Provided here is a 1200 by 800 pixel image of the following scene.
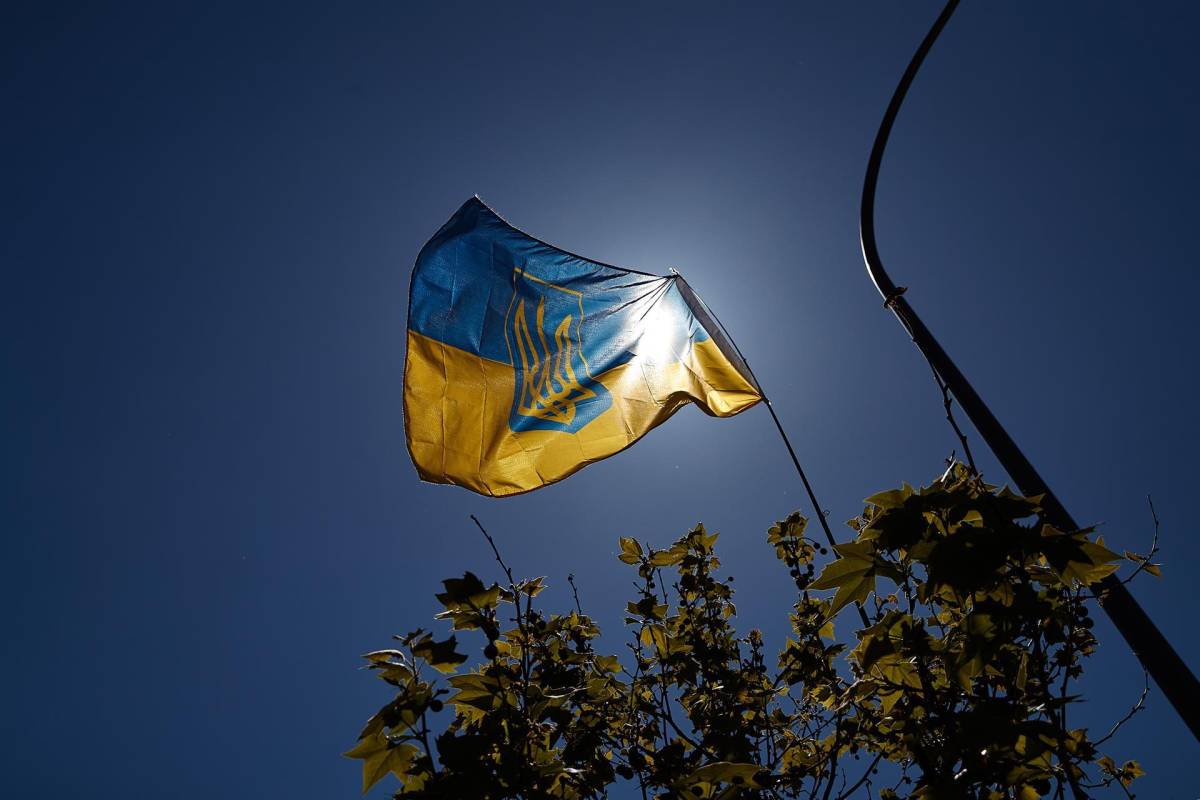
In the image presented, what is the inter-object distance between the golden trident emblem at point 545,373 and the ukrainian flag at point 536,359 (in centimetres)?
1

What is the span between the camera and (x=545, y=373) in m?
5.77

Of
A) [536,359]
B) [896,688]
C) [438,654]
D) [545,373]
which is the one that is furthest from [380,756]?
[536,359]

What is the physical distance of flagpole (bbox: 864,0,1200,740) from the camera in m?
1.61

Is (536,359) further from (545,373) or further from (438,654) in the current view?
(438,654)

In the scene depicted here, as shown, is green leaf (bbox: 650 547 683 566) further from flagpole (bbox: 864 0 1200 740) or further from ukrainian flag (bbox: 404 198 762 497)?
flagpole (bbox: 864 0 1200 740)

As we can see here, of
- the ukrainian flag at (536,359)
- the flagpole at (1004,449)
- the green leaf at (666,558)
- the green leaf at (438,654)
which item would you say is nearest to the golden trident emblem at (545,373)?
the ukrainian flag at (536,359)

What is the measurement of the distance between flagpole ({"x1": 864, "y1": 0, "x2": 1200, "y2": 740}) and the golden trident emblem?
3052 mm

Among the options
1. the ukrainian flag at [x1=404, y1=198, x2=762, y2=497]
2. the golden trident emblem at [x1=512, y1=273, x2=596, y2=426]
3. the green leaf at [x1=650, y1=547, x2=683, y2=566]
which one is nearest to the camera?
the green leaf at [x1=650, y1=547, x2=683, y2=566]

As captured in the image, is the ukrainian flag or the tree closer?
the tree

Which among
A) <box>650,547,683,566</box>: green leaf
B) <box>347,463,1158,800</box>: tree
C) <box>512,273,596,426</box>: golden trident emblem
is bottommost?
<box>347,463,1158,800</box>: tree

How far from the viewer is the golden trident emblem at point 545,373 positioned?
18.3ft

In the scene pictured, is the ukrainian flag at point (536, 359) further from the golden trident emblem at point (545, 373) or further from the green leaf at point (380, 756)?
the green leaf at point (380, 756)

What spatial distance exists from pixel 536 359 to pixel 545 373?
0.18m

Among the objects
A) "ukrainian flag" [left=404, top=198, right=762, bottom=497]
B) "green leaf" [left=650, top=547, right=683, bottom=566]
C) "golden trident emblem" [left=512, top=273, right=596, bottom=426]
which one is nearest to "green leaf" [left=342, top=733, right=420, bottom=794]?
"green leaf" [left=650, top=547, right=683, bottom=566]
